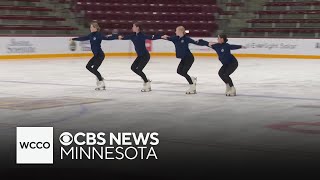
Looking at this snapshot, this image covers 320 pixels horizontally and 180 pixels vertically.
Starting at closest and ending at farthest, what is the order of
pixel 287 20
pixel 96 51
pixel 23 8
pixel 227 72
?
pixel 227 72 < pixel 96 51 < pixel 23 8 < pixel 287 20

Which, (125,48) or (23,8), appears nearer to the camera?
(125,48)

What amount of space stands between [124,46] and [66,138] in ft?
82.7

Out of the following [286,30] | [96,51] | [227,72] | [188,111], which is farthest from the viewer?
[286,30]

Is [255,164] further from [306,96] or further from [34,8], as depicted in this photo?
[34,8]

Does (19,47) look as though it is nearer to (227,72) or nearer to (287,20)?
(287,20)

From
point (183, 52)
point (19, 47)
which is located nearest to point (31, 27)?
point (19, 47)

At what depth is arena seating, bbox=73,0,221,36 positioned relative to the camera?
35.9m

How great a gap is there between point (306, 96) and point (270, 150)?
6653mm

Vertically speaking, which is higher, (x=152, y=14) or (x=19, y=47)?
(x=152, y=14)

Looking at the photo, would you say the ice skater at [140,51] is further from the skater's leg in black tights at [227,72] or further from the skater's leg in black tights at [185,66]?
the skater's leg in black tights at [227,72]

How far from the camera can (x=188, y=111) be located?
→ 10719 millimetres

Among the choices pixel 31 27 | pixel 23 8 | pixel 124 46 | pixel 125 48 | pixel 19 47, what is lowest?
pixel 19 47

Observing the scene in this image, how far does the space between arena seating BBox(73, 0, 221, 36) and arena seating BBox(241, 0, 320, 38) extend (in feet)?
9.04

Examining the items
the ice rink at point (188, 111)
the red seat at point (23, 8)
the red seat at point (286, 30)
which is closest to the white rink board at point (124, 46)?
the red seat at point (286, 30)
